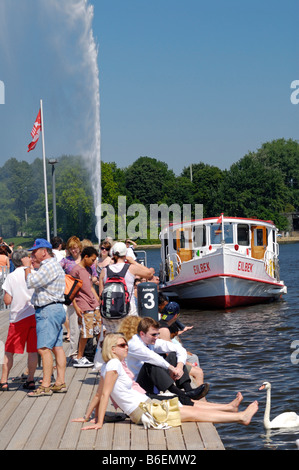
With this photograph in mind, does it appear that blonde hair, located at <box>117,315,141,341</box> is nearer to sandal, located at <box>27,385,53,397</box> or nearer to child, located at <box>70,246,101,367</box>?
sandal, located at <box>27,385,53,397</box>

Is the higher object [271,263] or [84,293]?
[84,293]

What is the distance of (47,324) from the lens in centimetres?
906

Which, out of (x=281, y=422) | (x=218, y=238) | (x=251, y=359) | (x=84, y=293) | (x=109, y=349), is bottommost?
(x=251, y=359)

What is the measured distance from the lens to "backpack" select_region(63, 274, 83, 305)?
10195 millimetres

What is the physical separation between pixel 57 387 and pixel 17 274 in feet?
5.24

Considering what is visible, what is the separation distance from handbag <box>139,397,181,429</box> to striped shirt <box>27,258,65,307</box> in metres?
1.96

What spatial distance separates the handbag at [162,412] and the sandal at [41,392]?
1.99 metres

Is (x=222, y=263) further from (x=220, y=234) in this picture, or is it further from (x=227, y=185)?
(x=227, y=185)

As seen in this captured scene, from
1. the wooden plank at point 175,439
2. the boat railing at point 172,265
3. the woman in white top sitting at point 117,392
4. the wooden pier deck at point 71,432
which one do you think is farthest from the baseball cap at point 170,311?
the boat railing at point 172,265

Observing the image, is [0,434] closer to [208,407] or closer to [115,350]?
[115,350]

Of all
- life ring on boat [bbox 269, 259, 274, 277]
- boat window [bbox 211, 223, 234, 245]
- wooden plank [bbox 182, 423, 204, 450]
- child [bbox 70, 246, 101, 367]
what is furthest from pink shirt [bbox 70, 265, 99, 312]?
life ring on boat [bbox 269, 259, 274, 277]

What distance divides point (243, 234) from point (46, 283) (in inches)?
827

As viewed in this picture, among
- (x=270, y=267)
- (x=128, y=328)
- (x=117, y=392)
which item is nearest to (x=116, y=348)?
(x=117, y=392)

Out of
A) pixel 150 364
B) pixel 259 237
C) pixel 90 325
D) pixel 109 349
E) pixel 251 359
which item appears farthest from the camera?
pixel 259 237
